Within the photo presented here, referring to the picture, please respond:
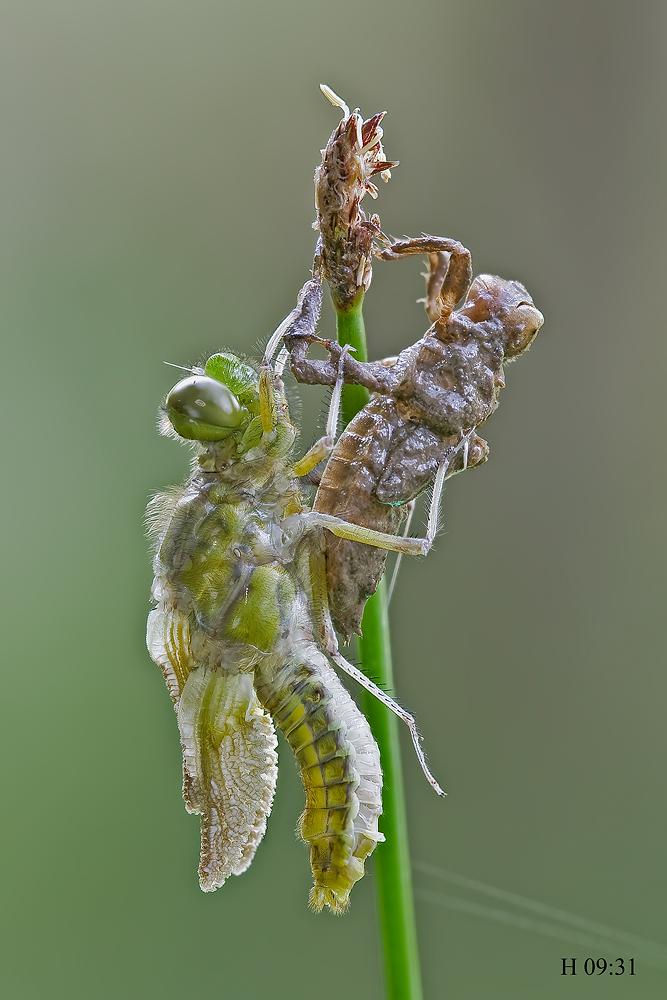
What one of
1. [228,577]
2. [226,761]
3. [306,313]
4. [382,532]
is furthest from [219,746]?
[306,313]

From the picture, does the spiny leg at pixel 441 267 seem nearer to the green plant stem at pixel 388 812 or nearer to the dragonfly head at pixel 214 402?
the green plant stem at pixel 388 812

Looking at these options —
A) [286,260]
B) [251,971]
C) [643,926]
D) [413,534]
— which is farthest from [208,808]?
[286,260]

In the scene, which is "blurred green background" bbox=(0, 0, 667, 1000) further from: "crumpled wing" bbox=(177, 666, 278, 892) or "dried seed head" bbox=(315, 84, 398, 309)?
"dried seed head" bbox=(315, 84, 398, 309)

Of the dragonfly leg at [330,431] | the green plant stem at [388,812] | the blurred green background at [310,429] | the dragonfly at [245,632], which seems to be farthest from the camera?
the blurred green background at [310,429]

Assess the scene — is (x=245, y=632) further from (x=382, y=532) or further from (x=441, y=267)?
(x=441, y=267)

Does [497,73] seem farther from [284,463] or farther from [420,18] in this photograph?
[284,463]

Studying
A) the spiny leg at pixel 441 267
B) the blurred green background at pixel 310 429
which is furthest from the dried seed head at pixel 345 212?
the blurred green background at pixel 310 429
